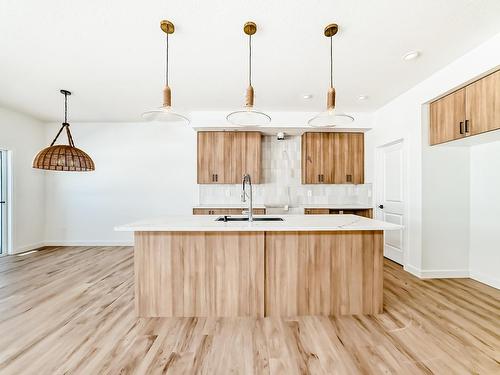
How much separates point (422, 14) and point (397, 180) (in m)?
2.46

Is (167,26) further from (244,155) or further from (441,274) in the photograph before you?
(441,274)

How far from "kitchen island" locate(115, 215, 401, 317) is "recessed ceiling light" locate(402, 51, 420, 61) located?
1.89m

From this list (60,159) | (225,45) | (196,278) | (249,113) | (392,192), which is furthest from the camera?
(392,192)

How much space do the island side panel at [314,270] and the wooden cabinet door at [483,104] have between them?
1684mm

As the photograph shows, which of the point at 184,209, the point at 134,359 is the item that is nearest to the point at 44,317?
the point at 134,359

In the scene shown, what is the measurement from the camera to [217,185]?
15.8 ft

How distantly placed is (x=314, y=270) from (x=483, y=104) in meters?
2.52

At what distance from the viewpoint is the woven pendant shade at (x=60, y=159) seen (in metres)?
3.07

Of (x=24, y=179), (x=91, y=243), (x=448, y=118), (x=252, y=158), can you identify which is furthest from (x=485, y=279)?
(x=24, y=179)

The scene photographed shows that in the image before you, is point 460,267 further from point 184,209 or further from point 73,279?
point 73,279

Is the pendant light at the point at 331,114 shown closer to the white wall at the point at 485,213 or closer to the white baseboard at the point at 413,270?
the white wall at the point at 485,213

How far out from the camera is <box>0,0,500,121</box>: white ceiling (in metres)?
1.88

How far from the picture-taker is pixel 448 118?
2.88m

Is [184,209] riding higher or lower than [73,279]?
higher
